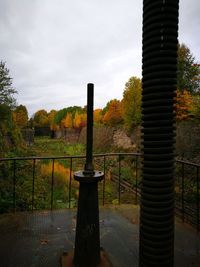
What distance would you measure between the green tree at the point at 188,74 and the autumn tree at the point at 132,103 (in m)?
3.83

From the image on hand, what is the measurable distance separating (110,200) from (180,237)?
316 inches

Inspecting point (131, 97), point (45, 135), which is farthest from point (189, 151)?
point (45, 135)

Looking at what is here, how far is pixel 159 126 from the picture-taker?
1310mm

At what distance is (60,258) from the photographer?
2.77 meters

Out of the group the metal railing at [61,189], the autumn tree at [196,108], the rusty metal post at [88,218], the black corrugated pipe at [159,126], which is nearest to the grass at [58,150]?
the metal railing at [61,189]

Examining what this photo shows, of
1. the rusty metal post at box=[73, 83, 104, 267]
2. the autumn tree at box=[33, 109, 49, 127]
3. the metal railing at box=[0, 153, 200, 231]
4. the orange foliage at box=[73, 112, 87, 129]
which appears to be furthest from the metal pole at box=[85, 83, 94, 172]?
the autumn tree at box=[33, 109, 49, 127]

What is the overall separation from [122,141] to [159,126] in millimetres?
21435

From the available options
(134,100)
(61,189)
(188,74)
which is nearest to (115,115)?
(134,100)

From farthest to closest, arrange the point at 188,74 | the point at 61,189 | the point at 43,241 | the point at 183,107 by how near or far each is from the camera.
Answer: the point at 188,74 < the point at 183,107 < the point at 61,189 < the point at 43,241

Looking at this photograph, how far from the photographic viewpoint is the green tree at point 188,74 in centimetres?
2068

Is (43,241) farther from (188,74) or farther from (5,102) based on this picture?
(188,74)

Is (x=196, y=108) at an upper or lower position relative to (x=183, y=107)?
lower

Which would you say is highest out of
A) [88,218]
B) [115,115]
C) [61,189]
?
[115,115]

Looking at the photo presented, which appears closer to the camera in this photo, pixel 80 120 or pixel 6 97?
pixel 6 97
